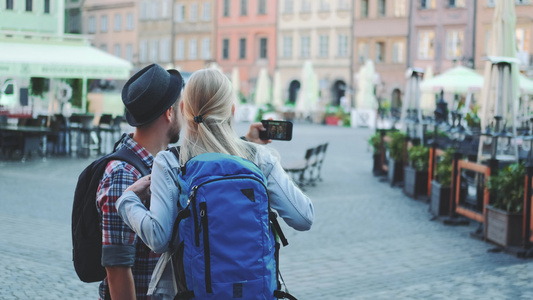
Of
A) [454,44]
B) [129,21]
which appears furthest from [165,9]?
[454,44]

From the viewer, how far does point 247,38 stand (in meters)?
61.2

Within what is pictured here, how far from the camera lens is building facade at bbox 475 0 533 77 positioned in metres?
44.8

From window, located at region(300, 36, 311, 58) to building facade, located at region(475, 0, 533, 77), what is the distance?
12995 millimetres

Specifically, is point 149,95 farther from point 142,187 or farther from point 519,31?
point 519,31

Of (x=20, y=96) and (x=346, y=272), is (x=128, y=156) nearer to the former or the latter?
(x=346, y=272)

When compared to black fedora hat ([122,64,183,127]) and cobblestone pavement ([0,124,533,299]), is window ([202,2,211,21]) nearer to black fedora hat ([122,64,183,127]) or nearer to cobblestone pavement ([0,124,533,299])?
cobblestone pavement ([0,124,533,299])

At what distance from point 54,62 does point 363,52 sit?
127ft

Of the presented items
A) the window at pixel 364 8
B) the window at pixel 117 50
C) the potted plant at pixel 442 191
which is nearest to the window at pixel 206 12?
the window at pixel 117 50

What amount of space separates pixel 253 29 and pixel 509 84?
159 feet

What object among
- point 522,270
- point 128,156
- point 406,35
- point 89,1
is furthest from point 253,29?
point 128,156

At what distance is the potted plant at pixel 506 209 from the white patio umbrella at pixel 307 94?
1429 inches

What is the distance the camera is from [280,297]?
2.62 meters

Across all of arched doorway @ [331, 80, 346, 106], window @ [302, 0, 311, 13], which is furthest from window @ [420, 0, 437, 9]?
window @ [302, 0, 311, 13]

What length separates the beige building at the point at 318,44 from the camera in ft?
180
